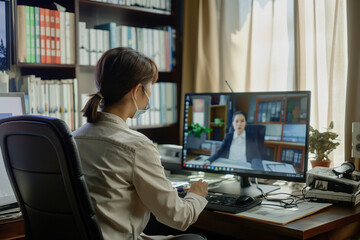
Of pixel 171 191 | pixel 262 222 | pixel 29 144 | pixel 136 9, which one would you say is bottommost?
pixel 262 222

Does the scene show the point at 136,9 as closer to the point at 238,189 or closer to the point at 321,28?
the point at 321,28

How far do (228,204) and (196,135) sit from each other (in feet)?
1.59

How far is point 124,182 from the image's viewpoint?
1.33 metres

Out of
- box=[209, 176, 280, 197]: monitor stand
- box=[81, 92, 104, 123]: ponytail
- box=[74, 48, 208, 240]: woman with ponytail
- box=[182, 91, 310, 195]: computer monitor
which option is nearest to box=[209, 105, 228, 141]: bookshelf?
box=[182, 91, 310, 195]: computer monitor

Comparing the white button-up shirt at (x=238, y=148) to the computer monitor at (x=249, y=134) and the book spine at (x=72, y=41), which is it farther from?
the book spine at (x=72, y=41)

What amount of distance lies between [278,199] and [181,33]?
1.62 meters

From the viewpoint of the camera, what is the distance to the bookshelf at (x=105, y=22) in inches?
96.3

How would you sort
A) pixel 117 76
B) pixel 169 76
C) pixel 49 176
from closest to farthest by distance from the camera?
pixel 49 176 → pixel 117 76 → pixel 169 76

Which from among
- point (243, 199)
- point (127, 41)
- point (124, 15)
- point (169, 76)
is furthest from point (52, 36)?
point (243, 199)

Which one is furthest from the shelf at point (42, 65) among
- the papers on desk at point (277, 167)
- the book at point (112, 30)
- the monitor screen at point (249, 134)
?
the papers on desk at point (277, 167)

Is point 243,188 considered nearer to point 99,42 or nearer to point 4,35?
point 99,42

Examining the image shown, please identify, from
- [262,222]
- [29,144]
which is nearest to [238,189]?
[262,222]

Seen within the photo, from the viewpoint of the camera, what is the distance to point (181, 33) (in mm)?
3027

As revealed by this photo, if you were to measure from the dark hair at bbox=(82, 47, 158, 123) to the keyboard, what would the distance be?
0.59 m
